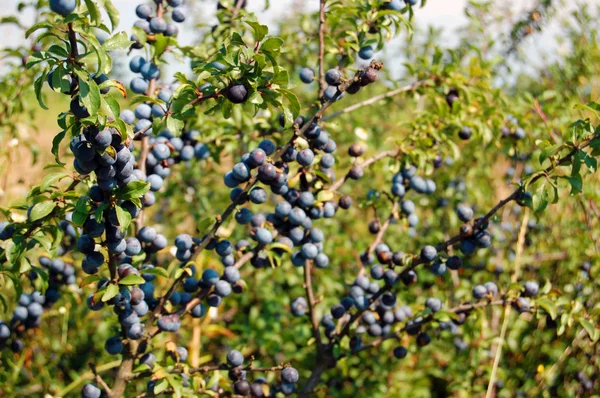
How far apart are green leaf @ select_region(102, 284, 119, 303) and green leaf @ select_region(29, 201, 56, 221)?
0.26 metres

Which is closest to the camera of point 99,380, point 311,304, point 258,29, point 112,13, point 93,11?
point 93,11

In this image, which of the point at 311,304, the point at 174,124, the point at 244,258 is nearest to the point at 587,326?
the point at 311,304

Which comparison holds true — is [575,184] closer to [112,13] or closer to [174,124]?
[174,124]

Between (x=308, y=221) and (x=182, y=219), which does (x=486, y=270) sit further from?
(x=182, y=219)

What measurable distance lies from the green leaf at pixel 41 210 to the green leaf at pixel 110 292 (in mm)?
264

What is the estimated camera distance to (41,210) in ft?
4.67

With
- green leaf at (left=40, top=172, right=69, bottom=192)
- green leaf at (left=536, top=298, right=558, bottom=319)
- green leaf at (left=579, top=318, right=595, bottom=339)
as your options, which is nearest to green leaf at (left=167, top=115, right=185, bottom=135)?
green leaf at (left=40, top=172, right=69, bottom=192)

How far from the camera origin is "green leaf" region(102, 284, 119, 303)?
1460 millimetres

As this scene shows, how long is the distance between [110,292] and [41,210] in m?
0.29

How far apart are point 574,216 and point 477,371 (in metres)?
1.40

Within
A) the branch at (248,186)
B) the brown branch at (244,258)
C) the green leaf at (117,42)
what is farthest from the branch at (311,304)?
the green leaf at (117,42)

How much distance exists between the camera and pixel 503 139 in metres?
2.82

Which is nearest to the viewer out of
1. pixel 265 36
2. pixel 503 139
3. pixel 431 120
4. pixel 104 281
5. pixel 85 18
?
pixel 85 18

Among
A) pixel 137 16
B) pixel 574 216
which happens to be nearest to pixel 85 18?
pixel 137 16
